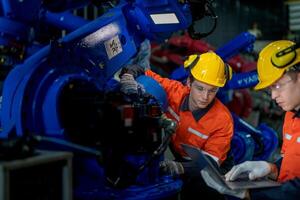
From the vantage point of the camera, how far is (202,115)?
3.05m

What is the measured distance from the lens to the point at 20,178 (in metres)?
1.55

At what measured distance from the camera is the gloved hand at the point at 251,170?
2115 mm

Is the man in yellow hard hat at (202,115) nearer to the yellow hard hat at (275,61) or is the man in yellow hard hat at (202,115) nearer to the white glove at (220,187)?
the yellow hard hat at (275,61)

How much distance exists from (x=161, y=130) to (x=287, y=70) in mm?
666

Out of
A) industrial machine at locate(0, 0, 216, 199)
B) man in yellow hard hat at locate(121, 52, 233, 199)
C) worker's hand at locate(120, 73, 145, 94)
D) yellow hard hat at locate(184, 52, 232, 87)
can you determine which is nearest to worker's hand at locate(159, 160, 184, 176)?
industrial machine at locate(0, 0, 216, 199)

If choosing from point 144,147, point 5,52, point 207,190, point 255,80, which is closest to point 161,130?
point 144,147

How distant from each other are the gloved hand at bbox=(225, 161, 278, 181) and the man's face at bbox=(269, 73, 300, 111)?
1.02 ft

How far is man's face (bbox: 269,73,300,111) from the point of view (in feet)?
6.88

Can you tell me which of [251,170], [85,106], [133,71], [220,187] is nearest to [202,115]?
[133,71]

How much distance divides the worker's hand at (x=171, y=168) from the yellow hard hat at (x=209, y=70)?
675 mm

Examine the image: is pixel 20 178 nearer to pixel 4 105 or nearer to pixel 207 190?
pixel 4 105

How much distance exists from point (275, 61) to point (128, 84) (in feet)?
2.70

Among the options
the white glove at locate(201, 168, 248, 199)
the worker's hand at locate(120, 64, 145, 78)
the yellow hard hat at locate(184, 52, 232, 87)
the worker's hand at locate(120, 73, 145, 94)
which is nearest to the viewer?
the white glove at locate(201, 168, 248, 199)

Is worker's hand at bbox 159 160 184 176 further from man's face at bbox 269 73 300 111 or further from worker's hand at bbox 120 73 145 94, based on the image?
man's face at bbox 269 73 300 111
